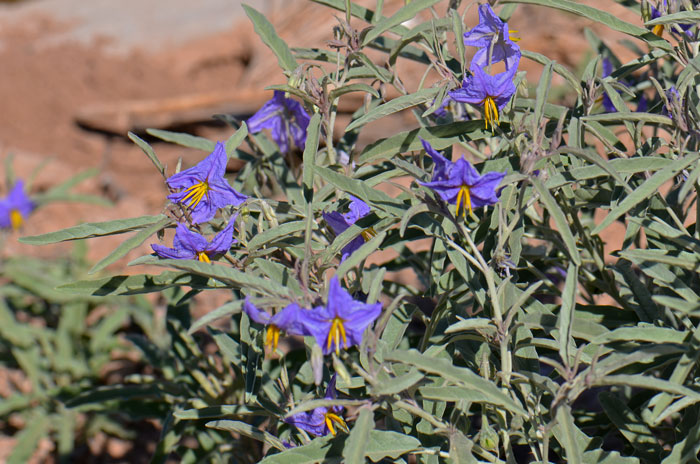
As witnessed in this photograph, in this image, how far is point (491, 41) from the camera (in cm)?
127

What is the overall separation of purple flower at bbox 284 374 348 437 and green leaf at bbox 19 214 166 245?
1.35ft

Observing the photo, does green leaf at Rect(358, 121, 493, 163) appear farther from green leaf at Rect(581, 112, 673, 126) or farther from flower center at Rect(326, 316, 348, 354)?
flower center at Rect(326, 316, 348, 354)

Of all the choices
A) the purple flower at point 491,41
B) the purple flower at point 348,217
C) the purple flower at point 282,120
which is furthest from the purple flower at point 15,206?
the purple flower at point 491,41

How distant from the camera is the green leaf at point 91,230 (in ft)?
3.73

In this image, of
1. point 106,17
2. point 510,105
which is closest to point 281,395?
point 510,105

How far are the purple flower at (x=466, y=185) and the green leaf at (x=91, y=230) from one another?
1.50 ft

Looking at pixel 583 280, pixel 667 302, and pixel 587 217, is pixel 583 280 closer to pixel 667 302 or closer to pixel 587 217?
pixel 587 217

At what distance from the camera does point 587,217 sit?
1.81 metres

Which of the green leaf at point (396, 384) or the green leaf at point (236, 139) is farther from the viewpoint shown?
the green leaf at point (236, 139)

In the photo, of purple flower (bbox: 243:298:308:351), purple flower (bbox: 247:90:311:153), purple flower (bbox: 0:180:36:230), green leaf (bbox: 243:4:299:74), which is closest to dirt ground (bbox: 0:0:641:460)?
purple flower (bbox: 0:180:36:230)

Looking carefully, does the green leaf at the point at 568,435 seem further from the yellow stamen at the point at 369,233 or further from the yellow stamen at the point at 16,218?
the yellow stamen at the point at 16,218

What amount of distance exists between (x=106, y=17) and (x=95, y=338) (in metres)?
4.20

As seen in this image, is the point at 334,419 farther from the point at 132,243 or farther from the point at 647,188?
the point at 647,188

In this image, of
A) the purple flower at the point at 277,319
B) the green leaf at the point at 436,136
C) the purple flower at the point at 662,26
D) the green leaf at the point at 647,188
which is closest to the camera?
the purple flower at the point at 277,319
